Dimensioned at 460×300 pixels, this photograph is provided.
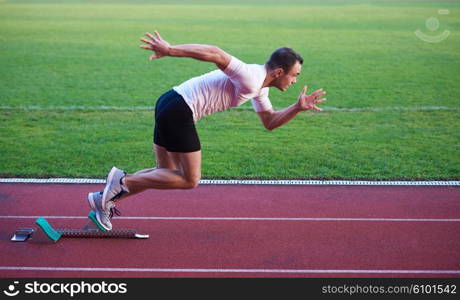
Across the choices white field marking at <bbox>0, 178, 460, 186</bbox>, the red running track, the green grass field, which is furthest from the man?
the green grass field

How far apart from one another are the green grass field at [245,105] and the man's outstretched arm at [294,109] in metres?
2.04

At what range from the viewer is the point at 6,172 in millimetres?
8070

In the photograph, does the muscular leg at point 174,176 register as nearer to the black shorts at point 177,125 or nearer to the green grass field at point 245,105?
the black shorts at point 177,125

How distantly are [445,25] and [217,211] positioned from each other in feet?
67.3

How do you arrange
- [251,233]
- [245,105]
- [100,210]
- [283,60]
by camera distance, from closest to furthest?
[283,60] < [100,210] < [251,233] < [245,105]

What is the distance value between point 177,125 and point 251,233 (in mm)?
1325

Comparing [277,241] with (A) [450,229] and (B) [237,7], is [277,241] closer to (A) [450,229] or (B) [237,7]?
(A) [450,229]

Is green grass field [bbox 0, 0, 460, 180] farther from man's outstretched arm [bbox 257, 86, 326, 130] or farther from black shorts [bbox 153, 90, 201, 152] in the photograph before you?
black shorts [bbox 153, 90, 201, 152]

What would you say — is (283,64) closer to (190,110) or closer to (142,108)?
(190,110)

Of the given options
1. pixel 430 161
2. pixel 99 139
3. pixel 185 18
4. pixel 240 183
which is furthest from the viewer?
pixel 185 18

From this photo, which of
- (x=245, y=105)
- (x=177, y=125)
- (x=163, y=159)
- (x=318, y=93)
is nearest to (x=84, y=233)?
(x=163, y=159)

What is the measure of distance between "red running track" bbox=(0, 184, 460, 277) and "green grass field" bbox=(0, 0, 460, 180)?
0.80 m

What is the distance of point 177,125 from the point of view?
18.3ft

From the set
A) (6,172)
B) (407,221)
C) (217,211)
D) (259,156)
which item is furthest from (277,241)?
(6,172)
